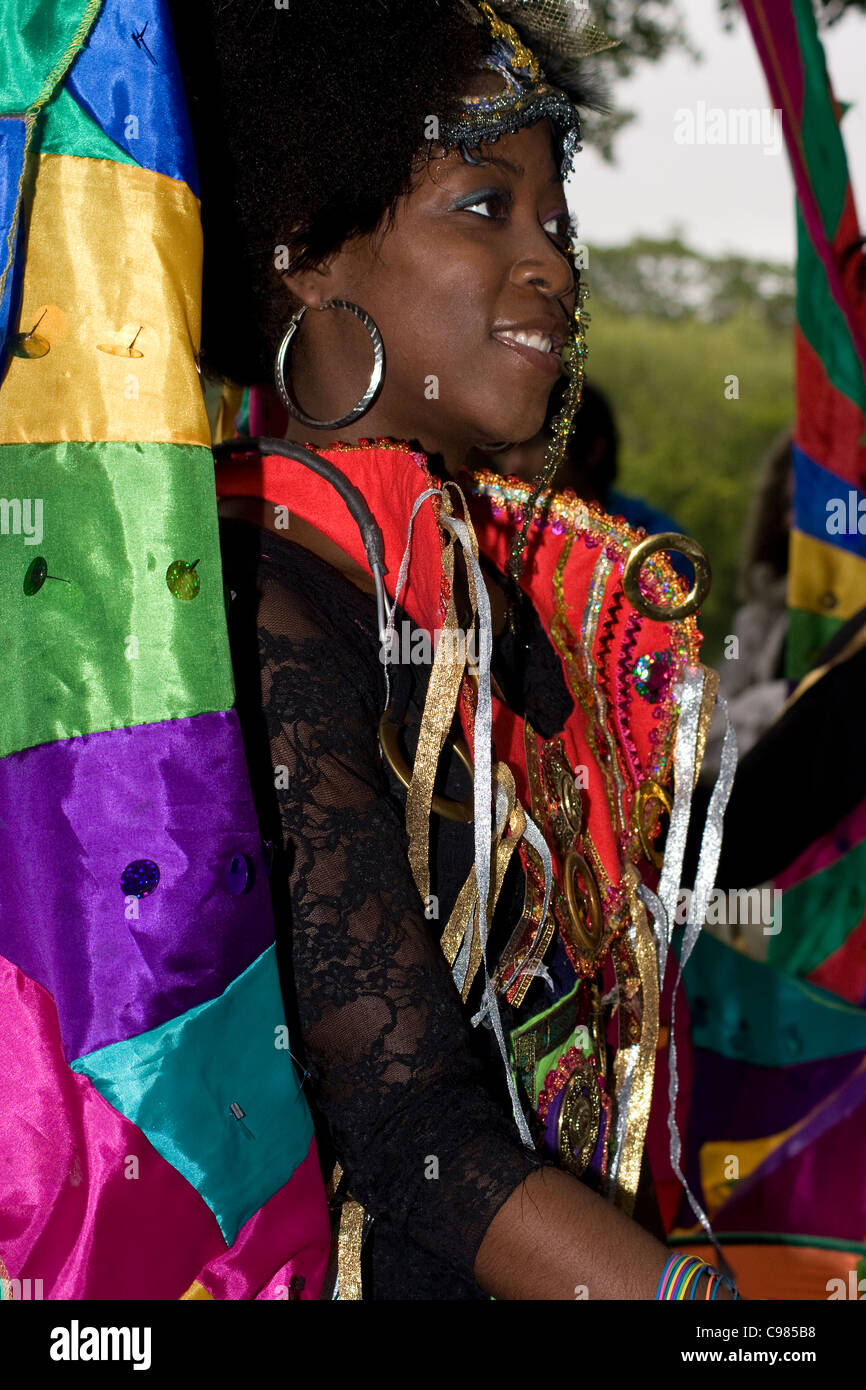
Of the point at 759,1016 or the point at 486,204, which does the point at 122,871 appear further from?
the point at 759,1016

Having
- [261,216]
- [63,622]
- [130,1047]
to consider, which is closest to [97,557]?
[63,622]

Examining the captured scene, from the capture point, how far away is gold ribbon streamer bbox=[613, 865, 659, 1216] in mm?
1661

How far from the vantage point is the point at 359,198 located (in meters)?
1.68

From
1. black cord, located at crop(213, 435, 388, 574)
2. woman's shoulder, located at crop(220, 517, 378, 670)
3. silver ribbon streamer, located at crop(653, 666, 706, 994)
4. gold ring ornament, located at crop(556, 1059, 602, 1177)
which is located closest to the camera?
woman's shoulder, located at crop(220, 517, 378, 670)

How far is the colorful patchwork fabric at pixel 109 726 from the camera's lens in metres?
1.22

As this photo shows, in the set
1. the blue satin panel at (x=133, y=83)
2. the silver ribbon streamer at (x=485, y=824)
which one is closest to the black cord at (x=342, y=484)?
the silver ribbon streamer at (x=485, y=824)

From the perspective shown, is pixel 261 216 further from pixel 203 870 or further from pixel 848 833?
pixel 848 833

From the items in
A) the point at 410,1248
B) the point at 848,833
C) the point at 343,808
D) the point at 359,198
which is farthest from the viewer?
the point at 848,833

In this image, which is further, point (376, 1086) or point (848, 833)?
point (848, 833)

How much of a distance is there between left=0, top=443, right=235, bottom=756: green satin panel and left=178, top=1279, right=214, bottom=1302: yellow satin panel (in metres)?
0.52

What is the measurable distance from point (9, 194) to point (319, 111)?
0.62 metres

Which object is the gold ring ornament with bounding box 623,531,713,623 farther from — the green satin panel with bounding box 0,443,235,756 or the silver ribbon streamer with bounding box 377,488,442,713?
the green satin panel with bounding box 0,443,235,756

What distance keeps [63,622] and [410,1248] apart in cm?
75

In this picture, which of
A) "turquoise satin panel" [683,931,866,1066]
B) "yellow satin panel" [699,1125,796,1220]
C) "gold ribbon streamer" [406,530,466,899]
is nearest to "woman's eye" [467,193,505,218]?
"gold ribbon streamer" [406,530,466,899]
